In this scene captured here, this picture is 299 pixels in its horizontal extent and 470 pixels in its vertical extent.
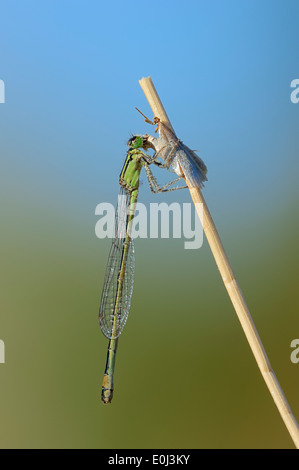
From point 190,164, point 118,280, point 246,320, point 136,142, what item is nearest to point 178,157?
point 190,164

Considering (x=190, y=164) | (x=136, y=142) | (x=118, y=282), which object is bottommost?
(x=118, y=282)

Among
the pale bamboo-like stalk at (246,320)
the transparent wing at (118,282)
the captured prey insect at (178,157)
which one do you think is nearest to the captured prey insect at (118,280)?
the transparent wing at (118,282)

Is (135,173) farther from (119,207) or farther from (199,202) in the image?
(199,202)

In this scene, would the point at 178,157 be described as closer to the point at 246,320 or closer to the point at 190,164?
the point at 190,164

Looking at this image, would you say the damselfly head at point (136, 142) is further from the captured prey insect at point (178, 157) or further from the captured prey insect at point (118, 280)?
the captured prey insect at point (118, 280)

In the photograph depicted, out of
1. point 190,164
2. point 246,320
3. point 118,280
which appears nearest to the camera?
point 246,320

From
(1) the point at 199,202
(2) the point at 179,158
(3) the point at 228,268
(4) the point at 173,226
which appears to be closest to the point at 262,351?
(3) the point at 228,268

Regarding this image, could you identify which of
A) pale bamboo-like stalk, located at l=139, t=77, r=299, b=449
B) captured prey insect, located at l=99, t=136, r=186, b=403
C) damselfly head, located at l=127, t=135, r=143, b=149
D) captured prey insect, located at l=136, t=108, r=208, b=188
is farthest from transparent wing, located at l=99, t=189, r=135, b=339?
pale bamboo-like stalk, located at l=139, t=77, r=299, b=449
